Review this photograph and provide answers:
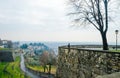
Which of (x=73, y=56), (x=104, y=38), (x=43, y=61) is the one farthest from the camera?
(x=43, y=61)

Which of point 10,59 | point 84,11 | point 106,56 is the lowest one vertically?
point 10,59

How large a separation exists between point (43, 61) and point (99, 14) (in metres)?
64.9

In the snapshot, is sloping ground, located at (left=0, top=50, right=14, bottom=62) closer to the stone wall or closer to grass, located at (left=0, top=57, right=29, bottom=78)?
grass, located at (left=0, top=57, right=29, bottom=78)

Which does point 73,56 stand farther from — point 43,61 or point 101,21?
point 43,61

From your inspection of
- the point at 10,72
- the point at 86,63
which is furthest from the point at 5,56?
the point at 86,63

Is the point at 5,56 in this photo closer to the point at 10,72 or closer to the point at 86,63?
the point at 10,72

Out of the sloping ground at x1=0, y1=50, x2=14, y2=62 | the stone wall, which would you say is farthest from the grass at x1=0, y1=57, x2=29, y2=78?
the stone wall

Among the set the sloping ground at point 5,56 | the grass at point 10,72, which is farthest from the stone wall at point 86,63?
the sloping ground at point 5,56

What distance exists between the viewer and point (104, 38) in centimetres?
2414

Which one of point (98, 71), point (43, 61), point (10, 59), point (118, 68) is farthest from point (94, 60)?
point (10, 59)

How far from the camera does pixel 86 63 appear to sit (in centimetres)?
1952

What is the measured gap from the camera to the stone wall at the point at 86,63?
16.1 m

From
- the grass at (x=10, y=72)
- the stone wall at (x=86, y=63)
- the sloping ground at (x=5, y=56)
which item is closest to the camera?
the stone wall at (x=86, y=63)

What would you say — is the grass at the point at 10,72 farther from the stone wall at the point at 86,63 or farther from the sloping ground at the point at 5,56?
the stone wall at the point at 86,63
